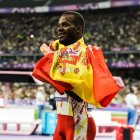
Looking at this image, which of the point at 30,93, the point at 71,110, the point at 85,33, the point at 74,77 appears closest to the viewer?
the point at 74,77

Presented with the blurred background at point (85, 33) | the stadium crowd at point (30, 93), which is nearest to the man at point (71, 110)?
the stadium crowd at point (30, 93)

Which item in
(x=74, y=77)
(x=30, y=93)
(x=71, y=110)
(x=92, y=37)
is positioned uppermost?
(x=92, y=37)

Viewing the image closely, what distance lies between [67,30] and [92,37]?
86.9 ft

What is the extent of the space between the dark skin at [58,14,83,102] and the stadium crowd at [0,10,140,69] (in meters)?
23.7

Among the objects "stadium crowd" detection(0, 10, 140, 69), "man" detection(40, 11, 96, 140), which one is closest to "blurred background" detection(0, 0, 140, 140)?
"stadium crowd" detection(0, 10, 140, 69)

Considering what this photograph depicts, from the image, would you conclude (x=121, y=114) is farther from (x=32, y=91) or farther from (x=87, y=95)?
(x=32, y=91)

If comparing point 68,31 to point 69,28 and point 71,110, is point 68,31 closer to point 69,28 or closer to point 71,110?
point 69,28

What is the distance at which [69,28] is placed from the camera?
349 cm

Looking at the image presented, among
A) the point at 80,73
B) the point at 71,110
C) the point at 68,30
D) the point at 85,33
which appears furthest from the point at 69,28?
the point at 85,33

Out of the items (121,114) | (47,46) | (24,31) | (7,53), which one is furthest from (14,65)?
(47,46)

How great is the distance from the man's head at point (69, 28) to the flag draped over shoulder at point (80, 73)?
0.15 ft

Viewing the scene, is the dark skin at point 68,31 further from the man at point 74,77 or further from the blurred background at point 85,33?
the blurred background at point 85,33

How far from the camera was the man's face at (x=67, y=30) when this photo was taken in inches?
137

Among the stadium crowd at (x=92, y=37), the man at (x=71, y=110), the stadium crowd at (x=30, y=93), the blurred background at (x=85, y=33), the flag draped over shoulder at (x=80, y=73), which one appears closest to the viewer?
the flag draped over shoulder at (x=80, y=73)
